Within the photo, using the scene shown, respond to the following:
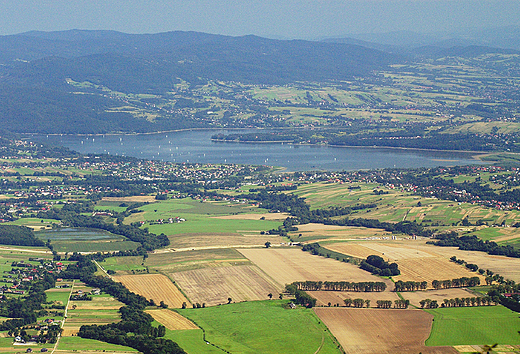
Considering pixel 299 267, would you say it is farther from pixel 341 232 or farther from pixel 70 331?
pixel 70 331

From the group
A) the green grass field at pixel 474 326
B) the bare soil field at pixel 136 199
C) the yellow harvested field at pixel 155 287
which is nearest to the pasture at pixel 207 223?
the bare soil field at pixel 136 199

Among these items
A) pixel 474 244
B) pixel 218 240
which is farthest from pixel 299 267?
pixel 474 244

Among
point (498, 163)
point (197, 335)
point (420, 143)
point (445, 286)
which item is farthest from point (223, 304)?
point (420, 143)

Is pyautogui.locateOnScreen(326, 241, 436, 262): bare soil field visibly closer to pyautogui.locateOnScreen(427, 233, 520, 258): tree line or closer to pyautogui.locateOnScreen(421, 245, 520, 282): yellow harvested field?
pyautogui.locateOnScreen(421, 245, 520, 282): yellow harvested field

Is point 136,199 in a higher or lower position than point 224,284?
higher

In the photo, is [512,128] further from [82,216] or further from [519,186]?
[82,216]

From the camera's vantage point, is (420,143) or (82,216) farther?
(420,143)
